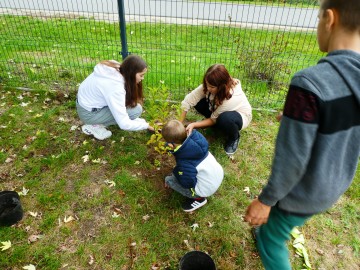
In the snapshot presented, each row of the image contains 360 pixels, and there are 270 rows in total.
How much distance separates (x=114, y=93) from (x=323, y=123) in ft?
8.68

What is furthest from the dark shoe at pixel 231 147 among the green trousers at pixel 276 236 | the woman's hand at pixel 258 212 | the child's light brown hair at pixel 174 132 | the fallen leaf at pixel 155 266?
the woman's hand at pixel 258 212

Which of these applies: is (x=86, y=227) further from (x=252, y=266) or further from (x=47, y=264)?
(x=252, y=266)

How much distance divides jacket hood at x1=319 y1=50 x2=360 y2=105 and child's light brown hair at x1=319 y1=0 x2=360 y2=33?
128mm

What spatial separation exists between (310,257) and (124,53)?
375 cm

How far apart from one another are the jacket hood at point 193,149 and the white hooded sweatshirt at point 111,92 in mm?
982

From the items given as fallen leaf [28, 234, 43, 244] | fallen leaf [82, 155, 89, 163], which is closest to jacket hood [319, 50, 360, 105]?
fallen leaf [28, 234, 43, 244]

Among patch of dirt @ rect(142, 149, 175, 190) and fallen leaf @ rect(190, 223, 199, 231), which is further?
patch of dirt @ rect(142, 149, 175, 190)

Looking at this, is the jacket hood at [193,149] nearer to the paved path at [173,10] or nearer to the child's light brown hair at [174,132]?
the child's light brown hair at [174,132]

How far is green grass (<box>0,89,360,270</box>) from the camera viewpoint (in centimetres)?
288

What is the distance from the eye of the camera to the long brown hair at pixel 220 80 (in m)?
3.53

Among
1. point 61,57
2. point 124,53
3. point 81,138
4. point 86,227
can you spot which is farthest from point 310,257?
point 61,57

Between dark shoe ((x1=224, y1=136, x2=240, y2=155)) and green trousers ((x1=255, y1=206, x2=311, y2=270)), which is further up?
green trousers ((x1=255, y1=206, x2=311, y2=270))

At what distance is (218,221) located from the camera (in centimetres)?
322

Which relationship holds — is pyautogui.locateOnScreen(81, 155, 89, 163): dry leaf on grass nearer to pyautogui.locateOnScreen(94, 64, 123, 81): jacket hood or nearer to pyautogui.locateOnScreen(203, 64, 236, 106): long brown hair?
pyautogui.locateOnScreen(94, 64, 123, 81): jacket hood
